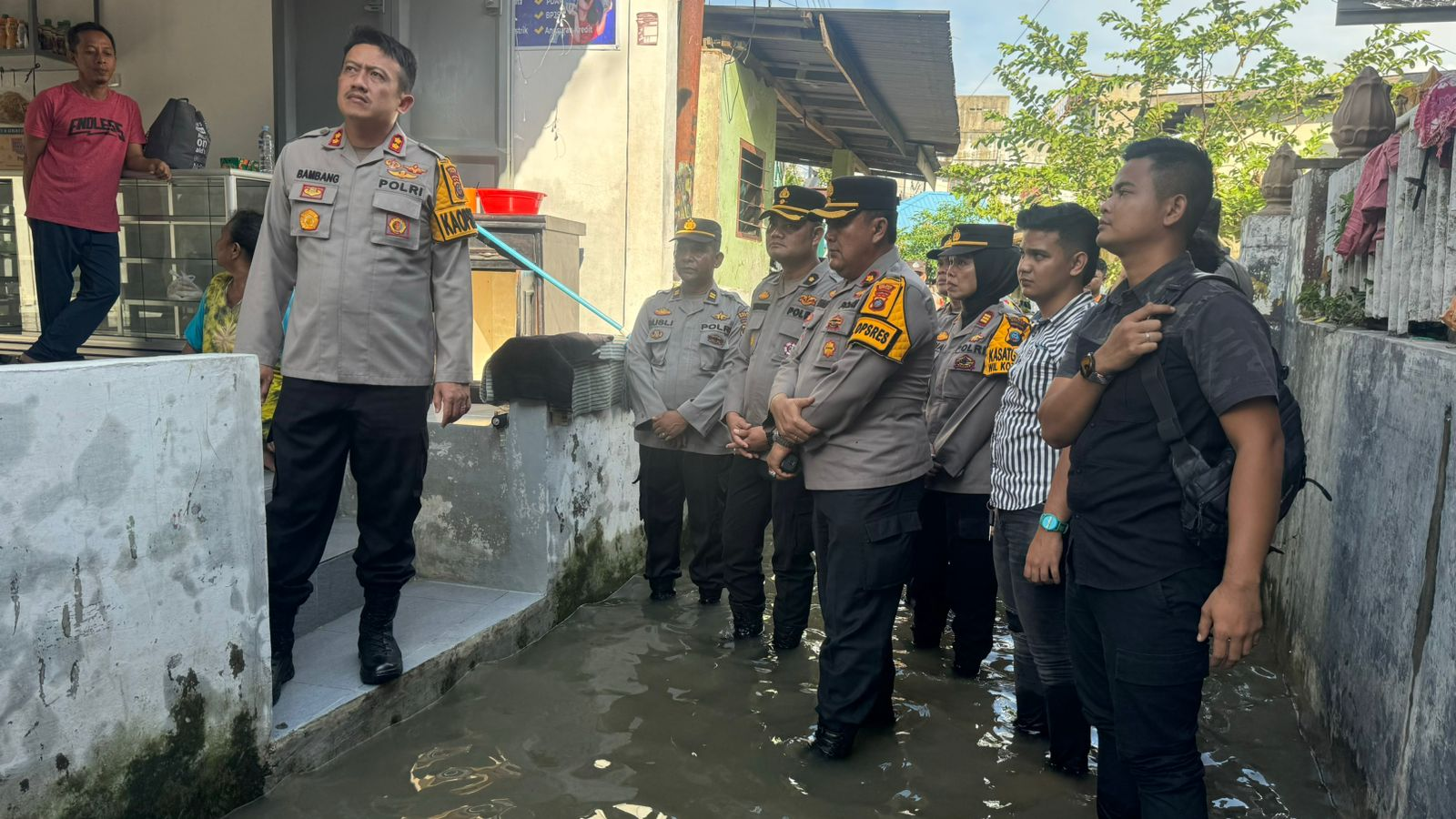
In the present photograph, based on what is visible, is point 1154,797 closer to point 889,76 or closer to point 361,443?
point 361,443

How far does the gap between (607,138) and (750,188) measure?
4.99 meters

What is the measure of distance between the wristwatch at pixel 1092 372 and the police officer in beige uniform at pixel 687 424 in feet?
9.92

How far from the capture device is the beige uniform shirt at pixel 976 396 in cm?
431

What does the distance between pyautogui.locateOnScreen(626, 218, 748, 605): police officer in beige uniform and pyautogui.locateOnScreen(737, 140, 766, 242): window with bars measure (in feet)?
22.2

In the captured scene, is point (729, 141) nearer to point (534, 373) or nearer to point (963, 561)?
point (534, 373)

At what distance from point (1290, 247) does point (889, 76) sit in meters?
6.75

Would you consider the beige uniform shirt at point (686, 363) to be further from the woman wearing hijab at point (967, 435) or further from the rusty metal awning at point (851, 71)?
the rusty metal awning at point (851, 71)

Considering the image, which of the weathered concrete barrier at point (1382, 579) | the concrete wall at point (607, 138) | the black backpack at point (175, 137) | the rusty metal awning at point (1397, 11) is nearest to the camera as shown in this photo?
the weathered concrete barrier at point (1382, 579)

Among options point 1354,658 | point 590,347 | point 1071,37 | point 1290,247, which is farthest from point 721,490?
point 1071,37

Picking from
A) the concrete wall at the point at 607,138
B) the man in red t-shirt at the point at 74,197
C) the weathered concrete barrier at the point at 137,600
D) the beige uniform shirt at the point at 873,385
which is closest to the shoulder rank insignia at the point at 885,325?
the beige uniform shirt at the point at 873,385

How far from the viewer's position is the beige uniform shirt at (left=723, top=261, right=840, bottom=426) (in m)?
4.37

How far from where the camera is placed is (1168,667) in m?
2.28

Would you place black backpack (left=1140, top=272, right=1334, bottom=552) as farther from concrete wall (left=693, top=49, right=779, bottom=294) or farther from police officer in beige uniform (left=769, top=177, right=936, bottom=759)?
concrete wall (left=693, top=49, right=779, bottom=294)

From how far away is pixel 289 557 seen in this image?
11.1 ft
